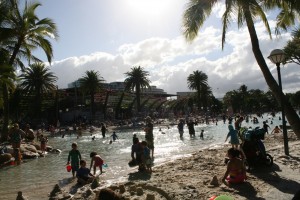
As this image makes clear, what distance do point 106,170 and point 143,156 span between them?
2394mm

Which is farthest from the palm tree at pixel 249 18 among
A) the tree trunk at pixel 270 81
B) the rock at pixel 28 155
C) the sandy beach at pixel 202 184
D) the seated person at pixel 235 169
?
the rock at pixel 28 155

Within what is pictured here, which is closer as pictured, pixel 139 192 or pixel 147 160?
pixel 139 192

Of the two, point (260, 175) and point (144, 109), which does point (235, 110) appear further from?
point (260, 175)

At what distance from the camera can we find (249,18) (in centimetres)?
1136

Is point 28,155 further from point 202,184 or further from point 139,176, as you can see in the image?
point 202,184

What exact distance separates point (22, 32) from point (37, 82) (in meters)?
37.2

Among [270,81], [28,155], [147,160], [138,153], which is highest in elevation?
[270,81]

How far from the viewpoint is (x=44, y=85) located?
57.3 m

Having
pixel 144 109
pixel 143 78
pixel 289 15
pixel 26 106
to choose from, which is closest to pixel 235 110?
pixel 144 109

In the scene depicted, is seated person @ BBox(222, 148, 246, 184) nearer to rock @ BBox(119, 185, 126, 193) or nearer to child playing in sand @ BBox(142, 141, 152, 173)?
rock @ BBox(119, 185, 126, 193)

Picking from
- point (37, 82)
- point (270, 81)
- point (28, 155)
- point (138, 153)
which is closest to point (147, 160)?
point (138, 153)

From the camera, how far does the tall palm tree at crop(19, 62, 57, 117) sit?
56344 mm

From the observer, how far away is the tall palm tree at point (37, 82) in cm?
5634

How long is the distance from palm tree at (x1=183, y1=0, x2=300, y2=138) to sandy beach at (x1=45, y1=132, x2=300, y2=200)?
72.4 inches
